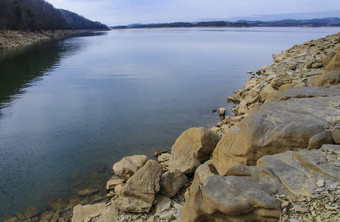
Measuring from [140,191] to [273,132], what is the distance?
164 inches

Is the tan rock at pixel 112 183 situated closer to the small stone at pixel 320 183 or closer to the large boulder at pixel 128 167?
the large boulder at pixel 128 167

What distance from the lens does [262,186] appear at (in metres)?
5.35

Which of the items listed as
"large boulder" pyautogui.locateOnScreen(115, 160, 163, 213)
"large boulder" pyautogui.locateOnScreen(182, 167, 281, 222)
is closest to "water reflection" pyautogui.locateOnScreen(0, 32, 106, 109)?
"large boulder" pyautogui.locateOnScreen(115, 160, 163, 213)

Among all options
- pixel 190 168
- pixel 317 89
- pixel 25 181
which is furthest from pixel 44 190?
pixel 317 89

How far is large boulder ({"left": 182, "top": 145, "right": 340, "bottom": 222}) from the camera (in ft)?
16.4

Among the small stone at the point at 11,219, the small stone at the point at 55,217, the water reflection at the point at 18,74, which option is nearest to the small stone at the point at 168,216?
the small stone at the point at 55,217

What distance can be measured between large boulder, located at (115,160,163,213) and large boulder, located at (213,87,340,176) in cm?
201

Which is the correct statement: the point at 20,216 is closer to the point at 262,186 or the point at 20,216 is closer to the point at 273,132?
the point at 262,186

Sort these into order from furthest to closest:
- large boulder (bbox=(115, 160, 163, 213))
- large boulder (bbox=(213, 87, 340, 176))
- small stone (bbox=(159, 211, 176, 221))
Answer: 1. large boulder (bbox=(115, 160, 163, 213))
2. small stone (bbox=(159, 211, 176, 221))
3. large boulder (bbox=(213, 87, 340, 176))

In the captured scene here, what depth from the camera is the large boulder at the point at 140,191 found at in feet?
25.7

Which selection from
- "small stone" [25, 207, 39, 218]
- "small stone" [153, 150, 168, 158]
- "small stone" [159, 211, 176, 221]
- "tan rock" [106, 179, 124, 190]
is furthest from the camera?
"small stone" [153, 150, 168, 158]

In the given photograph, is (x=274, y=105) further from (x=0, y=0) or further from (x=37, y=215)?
(x=0, y=0)

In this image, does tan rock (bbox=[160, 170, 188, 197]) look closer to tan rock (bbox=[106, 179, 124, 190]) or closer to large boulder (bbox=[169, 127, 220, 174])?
large boulder (bbox=[169, 127, 220, 174])

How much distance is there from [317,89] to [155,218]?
315 inches
